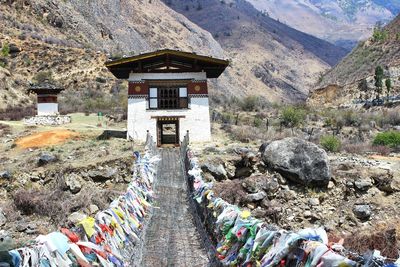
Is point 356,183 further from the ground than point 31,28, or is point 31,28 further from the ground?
point 31,28

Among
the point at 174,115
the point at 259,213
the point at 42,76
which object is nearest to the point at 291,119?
the point at 174,115

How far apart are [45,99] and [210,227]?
32.8 m

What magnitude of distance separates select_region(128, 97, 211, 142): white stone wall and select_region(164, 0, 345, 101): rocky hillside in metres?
88.0

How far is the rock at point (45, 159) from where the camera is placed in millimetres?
23234

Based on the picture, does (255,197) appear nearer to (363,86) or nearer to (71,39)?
(363,86)


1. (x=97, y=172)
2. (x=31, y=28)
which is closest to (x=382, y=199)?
(x=97, y=172)

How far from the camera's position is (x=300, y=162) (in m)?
21.9

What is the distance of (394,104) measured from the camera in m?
61.8

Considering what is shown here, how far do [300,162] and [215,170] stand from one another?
4.17 m

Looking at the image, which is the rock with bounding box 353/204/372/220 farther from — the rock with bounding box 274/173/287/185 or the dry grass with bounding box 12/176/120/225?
the dry grass with bounding box 12/176/120/225

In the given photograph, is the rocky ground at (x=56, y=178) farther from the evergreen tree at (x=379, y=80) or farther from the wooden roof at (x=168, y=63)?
the evergreen tree at (x=379, y=80)

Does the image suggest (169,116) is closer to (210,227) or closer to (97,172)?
(97,172)

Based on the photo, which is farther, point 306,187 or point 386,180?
point 306,187

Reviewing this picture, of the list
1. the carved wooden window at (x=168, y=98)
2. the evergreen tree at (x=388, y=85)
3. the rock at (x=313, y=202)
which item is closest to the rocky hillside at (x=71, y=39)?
the carved wooden window at (x=168, y=98)
